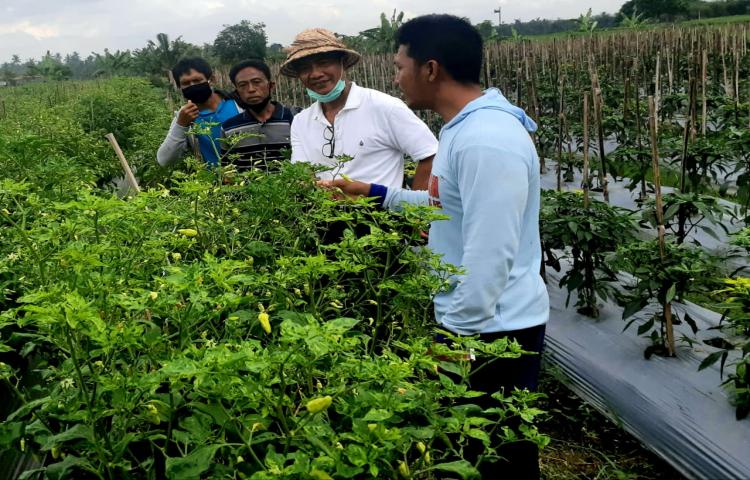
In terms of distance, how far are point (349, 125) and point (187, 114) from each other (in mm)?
1157

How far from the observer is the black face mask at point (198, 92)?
3652 mm

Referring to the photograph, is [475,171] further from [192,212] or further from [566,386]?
[566,386]

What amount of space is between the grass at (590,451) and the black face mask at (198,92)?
7.59 ft

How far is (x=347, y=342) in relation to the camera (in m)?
1.04

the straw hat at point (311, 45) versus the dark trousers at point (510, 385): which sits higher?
the straw hat at point (311, 45)

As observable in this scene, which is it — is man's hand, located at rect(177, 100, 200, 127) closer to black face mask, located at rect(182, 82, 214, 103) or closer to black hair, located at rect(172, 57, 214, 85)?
black face mask, located at rect(182, 82, 214, 103)

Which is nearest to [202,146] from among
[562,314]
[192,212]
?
[192,212]

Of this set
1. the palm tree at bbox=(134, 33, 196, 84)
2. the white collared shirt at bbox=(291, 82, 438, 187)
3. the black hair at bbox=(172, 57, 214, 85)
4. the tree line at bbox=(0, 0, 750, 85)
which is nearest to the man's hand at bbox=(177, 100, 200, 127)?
the black hair at bbox=(172, 57, 214, 85)

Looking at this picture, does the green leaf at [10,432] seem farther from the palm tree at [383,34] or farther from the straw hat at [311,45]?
the palm tree at [383,34]

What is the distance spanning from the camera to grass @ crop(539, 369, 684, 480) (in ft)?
8.84

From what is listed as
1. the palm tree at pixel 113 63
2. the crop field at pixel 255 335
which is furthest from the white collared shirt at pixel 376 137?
the palm tree at pixel 113 63

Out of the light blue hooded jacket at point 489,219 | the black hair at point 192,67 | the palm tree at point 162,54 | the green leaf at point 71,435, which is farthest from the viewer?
the palm tree at point 162,54

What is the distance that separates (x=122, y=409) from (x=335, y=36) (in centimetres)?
214

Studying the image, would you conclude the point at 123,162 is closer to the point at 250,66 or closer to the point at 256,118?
the point at 256,118
